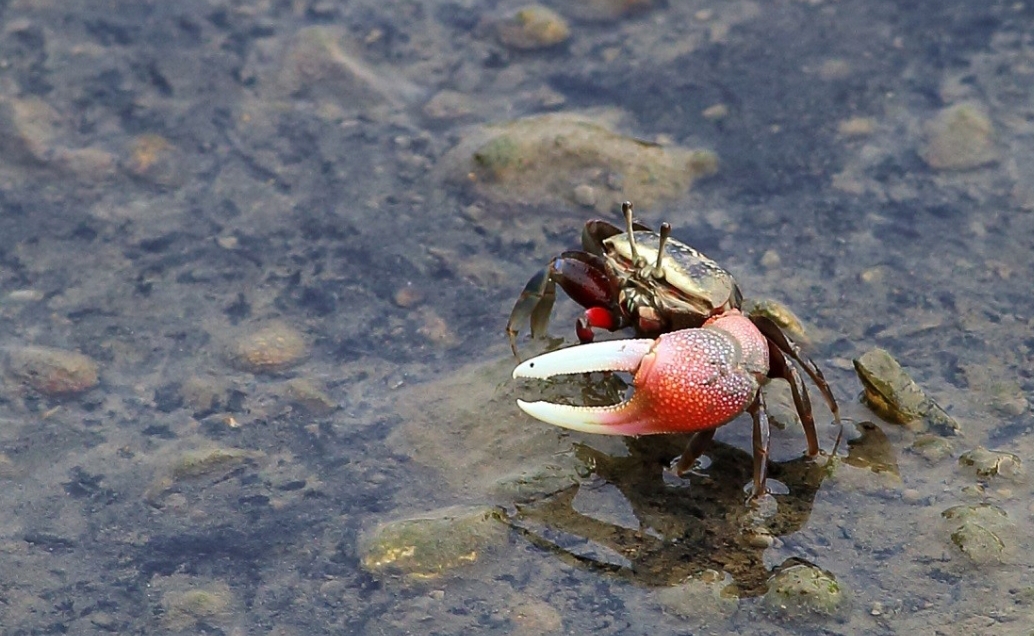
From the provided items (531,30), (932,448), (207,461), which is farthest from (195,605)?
(531,30)

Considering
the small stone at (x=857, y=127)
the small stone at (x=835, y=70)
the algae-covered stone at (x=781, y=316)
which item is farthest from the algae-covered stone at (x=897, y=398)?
the small stone at (x=835, y=70)

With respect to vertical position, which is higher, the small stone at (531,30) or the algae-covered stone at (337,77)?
the small stone at (531,30)

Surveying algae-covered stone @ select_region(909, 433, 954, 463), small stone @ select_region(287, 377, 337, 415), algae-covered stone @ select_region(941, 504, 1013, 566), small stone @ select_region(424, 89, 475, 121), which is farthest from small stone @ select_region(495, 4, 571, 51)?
algae-covered stone @ select_region(941, 504, 1013, 566)

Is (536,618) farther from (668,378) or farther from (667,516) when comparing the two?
(668,378)

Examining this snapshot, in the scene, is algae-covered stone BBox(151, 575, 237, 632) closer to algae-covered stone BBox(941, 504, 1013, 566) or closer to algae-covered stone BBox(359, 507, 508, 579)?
algae-covered stone BBox(359, 507, 508, 579)

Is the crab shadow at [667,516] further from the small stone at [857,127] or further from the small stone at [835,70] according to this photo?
the small stone at [835,70]
